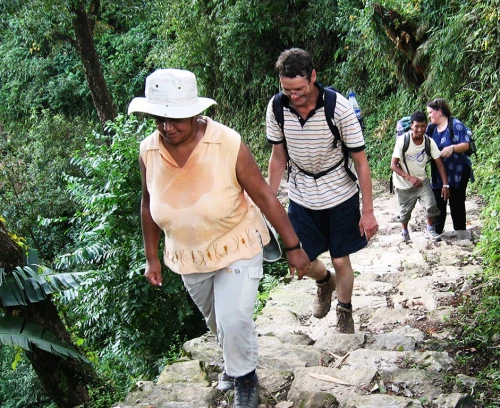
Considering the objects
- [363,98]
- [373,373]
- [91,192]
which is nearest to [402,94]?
[363,98]

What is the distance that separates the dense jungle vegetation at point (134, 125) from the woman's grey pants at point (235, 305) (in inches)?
50.3

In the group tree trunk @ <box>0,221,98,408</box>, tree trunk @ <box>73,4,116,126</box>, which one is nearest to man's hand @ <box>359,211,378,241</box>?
tree trunk @ <box>0,221,98,408</box>

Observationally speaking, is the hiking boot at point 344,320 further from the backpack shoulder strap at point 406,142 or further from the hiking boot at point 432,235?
the hiking boot at point 432,235

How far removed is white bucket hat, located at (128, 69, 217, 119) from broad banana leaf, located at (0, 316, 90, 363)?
3.06 meters

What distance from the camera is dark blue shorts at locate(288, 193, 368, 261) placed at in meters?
3.94

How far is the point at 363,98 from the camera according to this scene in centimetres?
1545

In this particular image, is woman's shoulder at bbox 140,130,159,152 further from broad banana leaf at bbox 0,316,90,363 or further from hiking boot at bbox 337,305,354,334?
broad banana leaf at bbox 0,316,90,363

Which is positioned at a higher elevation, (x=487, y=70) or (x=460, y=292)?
(x=487, y=70)

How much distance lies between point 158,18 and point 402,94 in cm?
1026

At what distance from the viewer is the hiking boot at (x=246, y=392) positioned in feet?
10.2

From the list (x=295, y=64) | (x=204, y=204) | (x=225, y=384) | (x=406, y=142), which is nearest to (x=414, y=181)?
(x=406, y=142)

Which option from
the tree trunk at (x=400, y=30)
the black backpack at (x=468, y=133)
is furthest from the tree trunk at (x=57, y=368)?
the tree trunk at (x=400, y=30)

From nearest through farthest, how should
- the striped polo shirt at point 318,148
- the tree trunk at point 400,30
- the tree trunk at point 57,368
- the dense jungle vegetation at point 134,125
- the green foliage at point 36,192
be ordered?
the striped polo shirt at point 318,148
the tree trunk at point 57,368
the dense jungle vegetation at point 134,125
the tree trunk at point 400,30
the green foliage at point 36,192

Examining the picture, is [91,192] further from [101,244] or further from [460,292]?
[460,292]
